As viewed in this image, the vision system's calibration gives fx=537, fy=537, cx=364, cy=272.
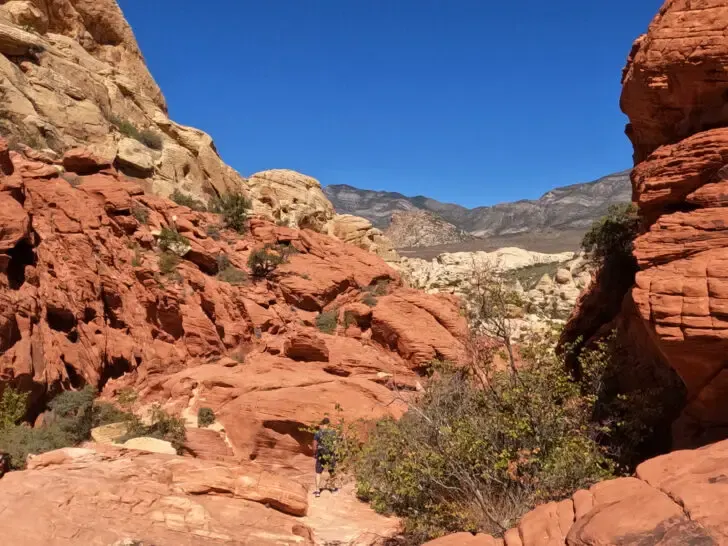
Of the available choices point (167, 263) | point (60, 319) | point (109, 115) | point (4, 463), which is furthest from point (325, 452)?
point (109, 115)

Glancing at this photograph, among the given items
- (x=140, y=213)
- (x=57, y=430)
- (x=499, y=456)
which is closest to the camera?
(x=499, y=456)

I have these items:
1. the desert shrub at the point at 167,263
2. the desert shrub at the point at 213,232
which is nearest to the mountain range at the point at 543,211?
the desert shrub at the point at 213,232

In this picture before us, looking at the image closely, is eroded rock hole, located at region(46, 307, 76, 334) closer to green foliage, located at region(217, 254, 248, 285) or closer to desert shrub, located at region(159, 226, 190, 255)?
desert shrub, located at region(159, 226, 190, 255)

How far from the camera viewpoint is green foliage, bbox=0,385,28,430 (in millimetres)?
10727

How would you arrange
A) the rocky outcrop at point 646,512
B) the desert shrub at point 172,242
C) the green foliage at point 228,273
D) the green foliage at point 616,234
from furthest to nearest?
the green foliage at point 228,273, the desert shrub at point 172,242, the green foliage at point 616,234, the rocky outcrop at point 646,512

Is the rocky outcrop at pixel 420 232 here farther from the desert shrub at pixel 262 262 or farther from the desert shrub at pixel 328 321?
the desert shrub at pixel 328 321

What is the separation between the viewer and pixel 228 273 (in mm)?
21188

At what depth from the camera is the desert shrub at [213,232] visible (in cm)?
2374

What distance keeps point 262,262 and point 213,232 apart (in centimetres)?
331

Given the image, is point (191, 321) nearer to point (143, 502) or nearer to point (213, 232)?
point (213, 232)

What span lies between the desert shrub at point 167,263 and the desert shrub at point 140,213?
6.13ft

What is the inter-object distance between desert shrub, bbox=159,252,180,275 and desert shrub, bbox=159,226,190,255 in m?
0.44

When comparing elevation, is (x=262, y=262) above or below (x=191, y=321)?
above

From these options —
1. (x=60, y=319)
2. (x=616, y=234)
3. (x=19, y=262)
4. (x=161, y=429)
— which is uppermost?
(x=616, y=234)
